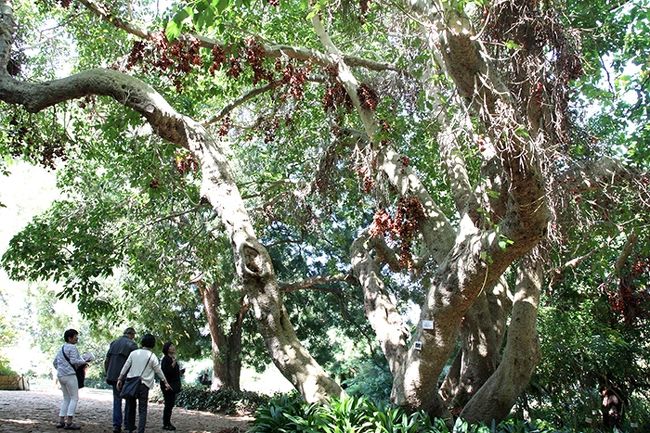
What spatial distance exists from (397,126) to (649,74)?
306 centimetres

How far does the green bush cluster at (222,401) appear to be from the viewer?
14883 mm

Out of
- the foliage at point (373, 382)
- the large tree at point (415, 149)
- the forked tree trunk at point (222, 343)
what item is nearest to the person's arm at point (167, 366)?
the large tree at point (415, 149)

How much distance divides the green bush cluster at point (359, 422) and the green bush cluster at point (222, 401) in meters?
9.03

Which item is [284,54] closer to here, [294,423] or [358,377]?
[294,423]

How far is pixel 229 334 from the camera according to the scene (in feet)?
57.8

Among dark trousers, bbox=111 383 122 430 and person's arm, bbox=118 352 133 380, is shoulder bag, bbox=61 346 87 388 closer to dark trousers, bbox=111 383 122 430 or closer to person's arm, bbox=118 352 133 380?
dark trousers, bbox=111 383 122 430

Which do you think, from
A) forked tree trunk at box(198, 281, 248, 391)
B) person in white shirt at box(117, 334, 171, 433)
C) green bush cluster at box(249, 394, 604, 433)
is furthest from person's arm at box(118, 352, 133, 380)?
forked tree trunk at box(198, 281, 248, 391)

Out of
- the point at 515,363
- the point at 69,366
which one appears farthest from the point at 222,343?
the point at 515,363

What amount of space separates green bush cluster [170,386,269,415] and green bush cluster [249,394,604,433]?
9.03 m

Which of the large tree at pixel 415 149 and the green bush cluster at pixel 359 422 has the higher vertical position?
the large tree at pixel 415 149

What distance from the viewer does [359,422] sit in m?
5.55

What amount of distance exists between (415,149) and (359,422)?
5334 millimetres

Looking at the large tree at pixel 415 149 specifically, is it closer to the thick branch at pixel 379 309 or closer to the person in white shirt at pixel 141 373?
the thick branch at pixel 379 309

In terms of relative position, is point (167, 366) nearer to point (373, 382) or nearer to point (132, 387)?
point (132, 387)
